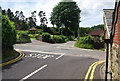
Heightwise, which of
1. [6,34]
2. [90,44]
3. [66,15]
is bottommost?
[90,44]

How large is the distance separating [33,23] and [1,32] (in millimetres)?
79881

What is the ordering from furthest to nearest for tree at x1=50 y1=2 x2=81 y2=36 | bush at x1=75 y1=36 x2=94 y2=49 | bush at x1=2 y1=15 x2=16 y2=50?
tree at x1=50 y1=2 x2=81 y2=36 → bush at x1=75 y1=36 x2=94 y2=49 → bush at x1=2 y1=15 x2=16 y2=50

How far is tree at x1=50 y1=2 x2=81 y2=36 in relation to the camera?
50531mm

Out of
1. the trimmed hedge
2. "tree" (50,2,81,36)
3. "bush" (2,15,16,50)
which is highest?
"tree" (50,2,81,36)

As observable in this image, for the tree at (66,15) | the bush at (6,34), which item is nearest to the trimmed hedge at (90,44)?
the bush at (6,34)

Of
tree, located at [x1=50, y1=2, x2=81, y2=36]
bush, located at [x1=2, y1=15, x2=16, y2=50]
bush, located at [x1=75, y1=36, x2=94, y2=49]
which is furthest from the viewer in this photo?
tree, located at [x1=50, y1=2, x2=81, y2=36]

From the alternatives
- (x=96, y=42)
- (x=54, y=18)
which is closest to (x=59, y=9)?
(x=54, y=18)

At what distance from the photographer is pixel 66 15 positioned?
50.3 meters

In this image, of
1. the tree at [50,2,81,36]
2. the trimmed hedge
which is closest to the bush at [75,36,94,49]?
the trimmed hedge

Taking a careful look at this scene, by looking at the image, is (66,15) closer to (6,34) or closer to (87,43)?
(87,43)

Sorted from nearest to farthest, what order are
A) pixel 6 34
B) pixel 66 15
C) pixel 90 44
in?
1. pixel 6 34
2. pixel 90 44
3. pixel 66 15

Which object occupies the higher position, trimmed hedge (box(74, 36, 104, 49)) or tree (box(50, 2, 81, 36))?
tree (box(50, 2, 81, 36))

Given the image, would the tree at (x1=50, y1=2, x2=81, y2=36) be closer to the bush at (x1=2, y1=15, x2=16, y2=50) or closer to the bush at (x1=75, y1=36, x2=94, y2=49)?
the bush at (x1=75, y1=36, x2=94, y2=49)

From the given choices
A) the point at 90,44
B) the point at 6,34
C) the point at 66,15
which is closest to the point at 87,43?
the point at 90,44
